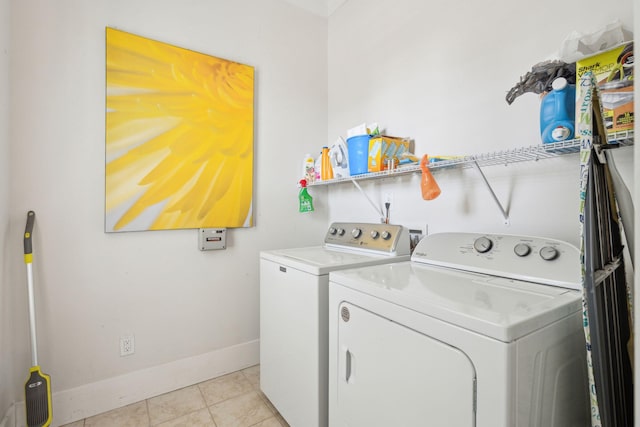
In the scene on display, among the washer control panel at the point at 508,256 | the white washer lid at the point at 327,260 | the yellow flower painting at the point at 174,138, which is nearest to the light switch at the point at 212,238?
the yellow flower painting at the point at 174,138

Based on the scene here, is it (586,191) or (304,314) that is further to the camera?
(304,314)

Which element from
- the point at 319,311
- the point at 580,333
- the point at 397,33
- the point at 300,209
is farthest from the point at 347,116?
the point at 580,333

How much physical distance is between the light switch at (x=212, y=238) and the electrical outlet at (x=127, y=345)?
677mm

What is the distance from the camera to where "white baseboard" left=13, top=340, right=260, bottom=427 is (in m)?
1.66

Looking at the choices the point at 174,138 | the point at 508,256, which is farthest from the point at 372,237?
the point at 174,138

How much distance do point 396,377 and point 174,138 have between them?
1855mm

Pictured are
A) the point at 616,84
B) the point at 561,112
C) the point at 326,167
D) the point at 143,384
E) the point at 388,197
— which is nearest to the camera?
the point at 616,84

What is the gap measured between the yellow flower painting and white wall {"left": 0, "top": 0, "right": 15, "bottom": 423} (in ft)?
1.36

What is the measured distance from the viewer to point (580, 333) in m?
0.88

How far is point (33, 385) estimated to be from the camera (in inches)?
57.2

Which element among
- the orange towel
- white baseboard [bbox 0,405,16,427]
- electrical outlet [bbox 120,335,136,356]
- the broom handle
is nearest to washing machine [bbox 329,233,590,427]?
the orange towel

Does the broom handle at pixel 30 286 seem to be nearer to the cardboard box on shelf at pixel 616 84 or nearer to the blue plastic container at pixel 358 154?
the blue plastic container at pixel 358 154

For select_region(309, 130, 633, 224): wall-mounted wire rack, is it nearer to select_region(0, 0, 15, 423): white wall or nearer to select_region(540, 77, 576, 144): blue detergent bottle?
select_region(540, 77, 576, 144): blue detergent bottle

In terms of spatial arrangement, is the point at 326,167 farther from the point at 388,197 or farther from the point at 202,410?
the point at 202,410
